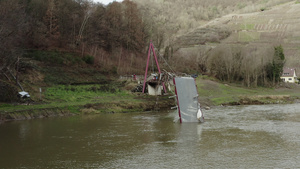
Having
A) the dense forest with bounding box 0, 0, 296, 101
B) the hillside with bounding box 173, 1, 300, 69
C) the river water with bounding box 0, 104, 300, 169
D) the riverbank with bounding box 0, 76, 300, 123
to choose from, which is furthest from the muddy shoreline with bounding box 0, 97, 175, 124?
the hillside with bounding box 173, 1, 300, 69

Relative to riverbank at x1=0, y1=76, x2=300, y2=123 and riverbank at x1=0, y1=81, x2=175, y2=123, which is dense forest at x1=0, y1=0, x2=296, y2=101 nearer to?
riverbank at x1=0, y1=76, x2=300, y2=123

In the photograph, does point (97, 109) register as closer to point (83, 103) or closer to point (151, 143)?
point (83, 103)

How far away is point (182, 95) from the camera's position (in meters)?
30.6

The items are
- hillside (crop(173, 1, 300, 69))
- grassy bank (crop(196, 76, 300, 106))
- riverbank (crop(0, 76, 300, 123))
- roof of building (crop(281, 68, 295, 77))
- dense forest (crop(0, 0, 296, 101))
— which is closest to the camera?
riverbank (crop(0, 76, 300, 123))

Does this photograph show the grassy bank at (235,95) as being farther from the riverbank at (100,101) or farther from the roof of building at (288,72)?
the roof of building at (288,72)

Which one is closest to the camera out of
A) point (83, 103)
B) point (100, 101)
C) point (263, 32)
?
point (83, 103)

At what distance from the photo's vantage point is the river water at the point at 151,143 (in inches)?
653

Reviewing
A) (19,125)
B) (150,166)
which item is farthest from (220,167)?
(19,125)

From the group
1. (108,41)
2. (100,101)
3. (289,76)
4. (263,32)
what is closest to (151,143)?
(100,101)

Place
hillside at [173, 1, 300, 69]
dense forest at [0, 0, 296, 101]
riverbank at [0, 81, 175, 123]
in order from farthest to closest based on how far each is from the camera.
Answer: hillside at [173, 1, 300, 69]
dense forest at [0, 0, 296, 101]
riverbank at [0, 81, 175, 123]

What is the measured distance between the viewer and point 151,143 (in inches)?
843

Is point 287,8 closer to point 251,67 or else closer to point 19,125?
point 251,67

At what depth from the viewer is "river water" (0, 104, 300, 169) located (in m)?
16.6

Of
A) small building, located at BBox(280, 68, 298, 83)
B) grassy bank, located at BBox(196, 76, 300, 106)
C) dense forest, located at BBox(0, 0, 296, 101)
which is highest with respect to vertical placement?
dense forest, located at BBox(0, 0, 296, 101)
